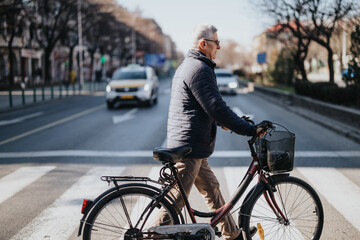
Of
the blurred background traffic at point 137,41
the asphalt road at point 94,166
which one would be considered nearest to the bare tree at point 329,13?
the blurred background traffic at point 137,41

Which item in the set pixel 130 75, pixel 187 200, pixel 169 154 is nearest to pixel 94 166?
pixel 187 200

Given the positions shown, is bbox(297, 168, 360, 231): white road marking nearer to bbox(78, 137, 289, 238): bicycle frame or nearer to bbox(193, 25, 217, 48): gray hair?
bbox(78, 137, 289, 238): bicycle frame

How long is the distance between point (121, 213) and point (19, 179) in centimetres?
381

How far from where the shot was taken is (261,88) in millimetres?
30469

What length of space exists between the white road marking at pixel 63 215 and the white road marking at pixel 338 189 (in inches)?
117

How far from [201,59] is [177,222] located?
4.19 feet

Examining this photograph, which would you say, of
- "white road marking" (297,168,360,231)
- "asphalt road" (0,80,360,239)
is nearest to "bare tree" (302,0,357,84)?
"asphalt road" (0,80,360,239)

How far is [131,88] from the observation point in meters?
19.6

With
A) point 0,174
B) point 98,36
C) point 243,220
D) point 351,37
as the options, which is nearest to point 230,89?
point 351,37

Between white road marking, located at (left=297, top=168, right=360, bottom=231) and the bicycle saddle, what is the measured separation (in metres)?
2.34

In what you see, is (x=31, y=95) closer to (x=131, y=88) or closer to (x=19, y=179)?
(x=131, y=88)

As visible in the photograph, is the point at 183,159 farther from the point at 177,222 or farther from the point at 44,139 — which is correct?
the point at 44,139

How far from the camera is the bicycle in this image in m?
3.22

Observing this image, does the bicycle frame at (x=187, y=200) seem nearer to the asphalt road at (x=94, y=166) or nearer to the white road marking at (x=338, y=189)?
the asphalt road at (x=94, y=166)
